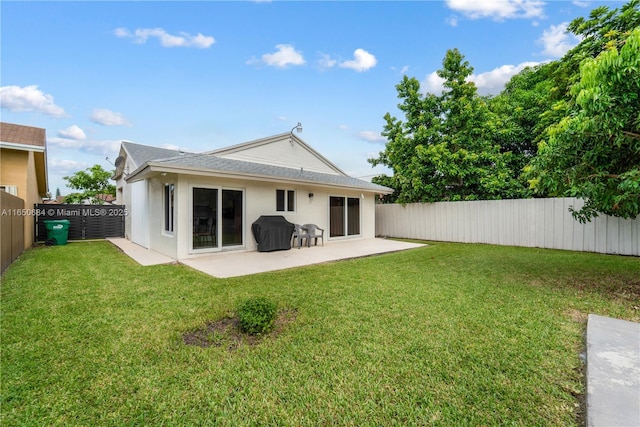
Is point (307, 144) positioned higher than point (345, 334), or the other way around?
point (307, 144)

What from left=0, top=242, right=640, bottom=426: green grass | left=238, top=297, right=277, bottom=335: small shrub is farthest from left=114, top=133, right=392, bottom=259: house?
left=238, top=297, right=277, bottom=335: small shrub

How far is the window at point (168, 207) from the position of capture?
844 centimetres

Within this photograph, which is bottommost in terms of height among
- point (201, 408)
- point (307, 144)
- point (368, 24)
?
point (201, 408)

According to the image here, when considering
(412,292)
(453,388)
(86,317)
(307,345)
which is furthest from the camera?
(412,292)

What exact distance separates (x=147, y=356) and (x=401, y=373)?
2448 millimetres

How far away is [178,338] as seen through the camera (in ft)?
10.6

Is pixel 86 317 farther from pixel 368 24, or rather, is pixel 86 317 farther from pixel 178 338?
pixel 368 24

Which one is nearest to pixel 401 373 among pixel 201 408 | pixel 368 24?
pixel 201 408

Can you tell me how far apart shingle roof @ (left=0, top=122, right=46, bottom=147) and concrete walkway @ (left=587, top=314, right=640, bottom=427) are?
13955 mm

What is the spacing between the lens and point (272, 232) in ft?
30.2

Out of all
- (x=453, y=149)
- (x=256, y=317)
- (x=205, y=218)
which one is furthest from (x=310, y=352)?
(x=453, y=149)

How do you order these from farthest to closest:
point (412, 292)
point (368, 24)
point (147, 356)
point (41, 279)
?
point (368, 24)
point (41, 279)
point (412, 292)
point (147, 356)

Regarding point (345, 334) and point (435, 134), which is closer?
point (345, 334)

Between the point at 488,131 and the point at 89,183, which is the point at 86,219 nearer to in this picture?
the point at 89,183
